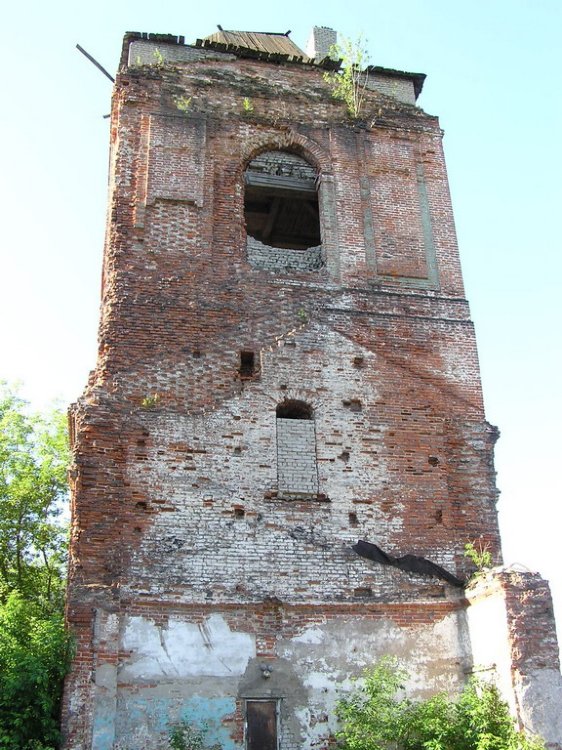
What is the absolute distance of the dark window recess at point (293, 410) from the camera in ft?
34.1

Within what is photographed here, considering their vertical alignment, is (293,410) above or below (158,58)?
below

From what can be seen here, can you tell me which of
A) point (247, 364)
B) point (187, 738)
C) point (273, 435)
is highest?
point (247, 364)

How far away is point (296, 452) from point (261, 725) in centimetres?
306

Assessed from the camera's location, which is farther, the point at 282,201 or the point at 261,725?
the point at 282,201

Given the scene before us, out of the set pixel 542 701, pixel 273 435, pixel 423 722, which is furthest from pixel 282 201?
pixel 542 701

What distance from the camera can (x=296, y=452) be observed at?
10039 millimetres

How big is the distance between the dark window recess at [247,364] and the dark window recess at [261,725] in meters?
3.86

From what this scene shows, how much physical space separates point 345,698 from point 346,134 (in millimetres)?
8201

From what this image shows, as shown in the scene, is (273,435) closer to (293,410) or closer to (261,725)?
(293,410)

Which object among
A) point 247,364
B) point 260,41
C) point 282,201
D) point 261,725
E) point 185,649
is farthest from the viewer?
point 260,41

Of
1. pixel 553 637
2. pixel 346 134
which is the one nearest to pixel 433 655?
pixel 553 637

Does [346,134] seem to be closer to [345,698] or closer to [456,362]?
[456,362]

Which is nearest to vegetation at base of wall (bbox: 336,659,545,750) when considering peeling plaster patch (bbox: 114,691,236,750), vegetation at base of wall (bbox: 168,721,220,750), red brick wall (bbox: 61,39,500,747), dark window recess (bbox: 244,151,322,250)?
red brick wall (bbox: 61,39,500,747)

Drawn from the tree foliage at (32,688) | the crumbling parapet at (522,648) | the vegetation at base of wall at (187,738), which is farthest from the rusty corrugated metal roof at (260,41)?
the vegetation at base of wall at (187,738)
